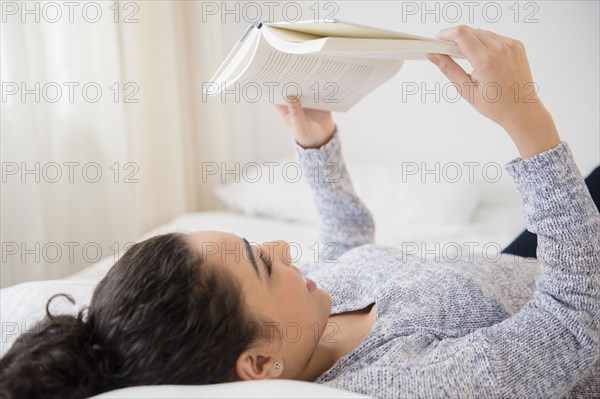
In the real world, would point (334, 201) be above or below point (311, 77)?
below

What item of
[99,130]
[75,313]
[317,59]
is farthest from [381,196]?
[75,313]

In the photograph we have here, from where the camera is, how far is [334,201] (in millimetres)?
1282

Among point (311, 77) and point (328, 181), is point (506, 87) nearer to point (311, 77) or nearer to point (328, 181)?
point (311, 77)

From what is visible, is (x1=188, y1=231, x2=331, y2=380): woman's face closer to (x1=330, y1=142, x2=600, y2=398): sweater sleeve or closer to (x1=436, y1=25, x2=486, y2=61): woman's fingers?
(x1=330, y1=142, x2=600, y2=398): sweater sleeve

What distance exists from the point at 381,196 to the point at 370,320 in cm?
102

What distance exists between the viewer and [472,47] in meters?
0.82

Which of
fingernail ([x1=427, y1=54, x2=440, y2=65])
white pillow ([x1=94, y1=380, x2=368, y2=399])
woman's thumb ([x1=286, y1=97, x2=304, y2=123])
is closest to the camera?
white pillow ([x1=94, y1=380, x2=368, y2=399])

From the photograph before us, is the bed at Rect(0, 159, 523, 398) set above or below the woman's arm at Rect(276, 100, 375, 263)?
below

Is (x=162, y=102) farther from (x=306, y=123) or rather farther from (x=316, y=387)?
(x=316, y=387)

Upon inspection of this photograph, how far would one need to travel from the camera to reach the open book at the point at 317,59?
80 cm

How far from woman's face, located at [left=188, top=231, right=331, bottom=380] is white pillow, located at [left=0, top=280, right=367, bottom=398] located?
0.10 meters

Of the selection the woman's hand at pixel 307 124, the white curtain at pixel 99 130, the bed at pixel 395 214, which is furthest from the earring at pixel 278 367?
the white curtain at pixel 99 130

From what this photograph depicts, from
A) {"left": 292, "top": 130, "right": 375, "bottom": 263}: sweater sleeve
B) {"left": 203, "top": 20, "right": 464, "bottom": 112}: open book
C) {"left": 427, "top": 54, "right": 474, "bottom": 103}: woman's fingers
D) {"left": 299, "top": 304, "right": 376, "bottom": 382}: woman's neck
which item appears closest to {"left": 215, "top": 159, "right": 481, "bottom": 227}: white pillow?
{"left": 292, "top": 130, "right": 375, "bottom": 263}: sweater sleeve

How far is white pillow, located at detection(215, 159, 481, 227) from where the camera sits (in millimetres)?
1840
